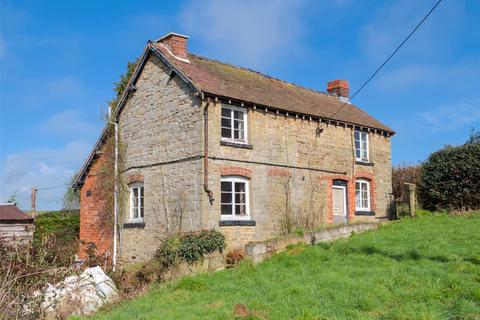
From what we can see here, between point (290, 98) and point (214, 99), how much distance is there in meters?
5.35

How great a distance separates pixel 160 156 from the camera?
19.0 m

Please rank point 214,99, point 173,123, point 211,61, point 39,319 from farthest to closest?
point 211,61 → point 173,123 → point 214,99 → point 39,319

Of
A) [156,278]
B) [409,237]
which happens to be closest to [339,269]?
[409,237]

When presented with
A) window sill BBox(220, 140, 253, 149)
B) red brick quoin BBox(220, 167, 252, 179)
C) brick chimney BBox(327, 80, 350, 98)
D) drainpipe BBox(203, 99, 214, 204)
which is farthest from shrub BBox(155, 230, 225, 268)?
brick chimney BBox(327, 80, 350, 98)

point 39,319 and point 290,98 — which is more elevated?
point 290,98

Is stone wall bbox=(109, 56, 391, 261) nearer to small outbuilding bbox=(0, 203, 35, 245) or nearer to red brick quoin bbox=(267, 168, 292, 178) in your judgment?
red brick quoin bbox=(267, 168, 292, 178)

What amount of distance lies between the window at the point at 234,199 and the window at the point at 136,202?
411 cm

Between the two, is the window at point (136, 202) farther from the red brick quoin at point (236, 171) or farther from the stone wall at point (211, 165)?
the red brick quoin at point (236, 171)

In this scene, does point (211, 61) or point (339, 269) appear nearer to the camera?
point (339, 269)

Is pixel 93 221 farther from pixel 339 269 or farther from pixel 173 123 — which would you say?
pixel 339 269

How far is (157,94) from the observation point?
19.6 meters

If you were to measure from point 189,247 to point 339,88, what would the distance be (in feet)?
51.4

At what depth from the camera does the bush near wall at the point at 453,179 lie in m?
20.8

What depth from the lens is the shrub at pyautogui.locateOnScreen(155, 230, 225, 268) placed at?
15531mm
